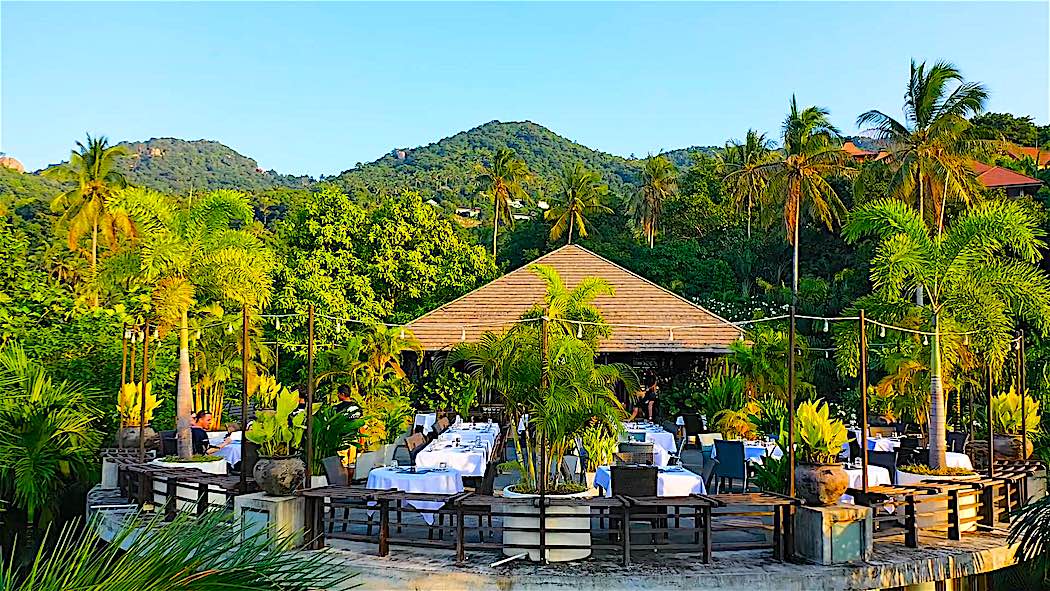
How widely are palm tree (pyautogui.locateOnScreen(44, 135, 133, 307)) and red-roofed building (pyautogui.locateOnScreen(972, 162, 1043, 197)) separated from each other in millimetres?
41103

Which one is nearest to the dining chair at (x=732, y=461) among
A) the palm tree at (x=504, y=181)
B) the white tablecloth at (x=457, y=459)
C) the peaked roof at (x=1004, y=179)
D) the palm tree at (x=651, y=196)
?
the white tablecloth at (x=457, y=459)

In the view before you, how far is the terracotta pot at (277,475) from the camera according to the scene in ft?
29.3

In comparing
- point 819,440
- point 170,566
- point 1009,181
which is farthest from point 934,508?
point 1009,181

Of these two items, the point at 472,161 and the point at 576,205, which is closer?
the point at 576,205

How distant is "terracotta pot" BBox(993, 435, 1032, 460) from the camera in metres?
12.1

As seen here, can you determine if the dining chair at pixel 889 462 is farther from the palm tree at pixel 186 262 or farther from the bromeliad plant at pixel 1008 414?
the palm tree at pixel 186 262

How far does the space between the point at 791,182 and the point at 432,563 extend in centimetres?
2717

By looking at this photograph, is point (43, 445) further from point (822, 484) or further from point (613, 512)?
point (822, 484)

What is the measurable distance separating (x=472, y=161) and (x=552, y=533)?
71.5 metres

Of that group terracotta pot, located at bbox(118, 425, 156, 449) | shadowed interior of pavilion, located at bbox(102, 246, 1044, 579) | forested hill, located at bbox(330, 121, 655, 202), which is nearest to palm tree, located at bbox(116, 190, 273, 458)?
terracotta pot, located at bbox(118, 425, 156, 449)

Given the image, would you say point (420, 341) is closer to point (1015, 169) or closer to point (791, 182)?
point (791, 182)

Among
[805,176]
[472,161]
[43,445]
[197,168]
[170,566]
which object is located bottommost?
[43,445]

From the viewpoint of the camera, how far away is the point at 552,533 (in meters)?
8.48

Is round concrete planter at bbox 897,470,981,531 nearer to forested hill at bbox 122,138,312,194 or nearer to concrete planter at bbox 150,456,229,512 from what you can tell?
concrete planter at bbox 150,456,229,512
